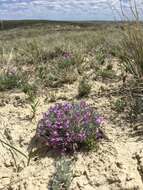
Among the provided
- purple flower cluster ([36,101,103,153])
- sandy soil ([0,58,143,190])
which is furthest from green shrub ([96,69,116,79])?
purple flower cluster ([36,101,103,153])

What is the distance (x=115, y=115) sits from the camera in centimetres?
407

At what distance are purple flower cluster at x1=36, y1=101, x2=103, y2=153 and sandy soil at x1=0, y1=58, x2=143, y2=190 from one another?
13 centimetres

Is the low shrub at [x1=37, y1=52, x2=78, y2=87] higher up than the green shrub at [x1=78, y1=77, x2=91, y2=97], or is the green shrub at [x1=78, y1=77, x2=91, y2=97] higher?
the low shrub at [x1=37, y1=52, x2=78, y2=87]

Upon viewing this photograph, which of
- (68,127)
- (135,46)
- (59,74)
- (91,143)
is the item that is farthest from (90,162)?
(59,74)

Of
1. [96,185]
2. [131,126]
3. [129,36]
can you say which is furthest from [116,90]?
[96,185]

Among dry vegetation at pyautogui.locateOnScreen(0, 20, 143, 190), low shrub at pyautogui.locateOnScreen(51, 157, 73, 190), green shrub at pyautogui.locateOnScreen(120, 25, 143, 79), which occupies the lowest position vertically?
low shrub at pyautogui.locateOnScreen(51, 157, 73, 190)

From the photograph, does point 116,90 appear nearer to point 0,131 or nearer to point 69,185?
point 0,131

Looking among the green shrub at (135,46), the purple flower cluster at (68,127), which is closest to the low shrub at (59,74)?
the green shrub at (135,46)

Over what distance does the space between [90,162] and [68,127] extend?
37 centimetres

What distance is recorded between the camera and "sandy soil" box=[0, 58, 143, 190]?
3137 mm

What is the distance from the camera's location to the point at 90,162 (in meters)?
3.32

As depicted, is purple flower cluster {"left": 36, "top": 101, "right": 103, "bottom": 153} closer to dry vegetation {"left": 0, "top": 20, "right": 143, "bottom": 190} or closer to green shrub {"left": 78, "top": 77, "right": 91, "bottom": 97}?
dry vegetation {"left": 0, "top": 20, "right": 143, "bottom": 190}

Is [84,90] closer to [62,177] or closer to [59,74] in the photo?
[59,74]

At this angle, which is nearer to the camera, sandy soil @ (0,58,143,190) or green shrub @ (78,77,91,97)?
sandy soil @ (0,58,143,190)
